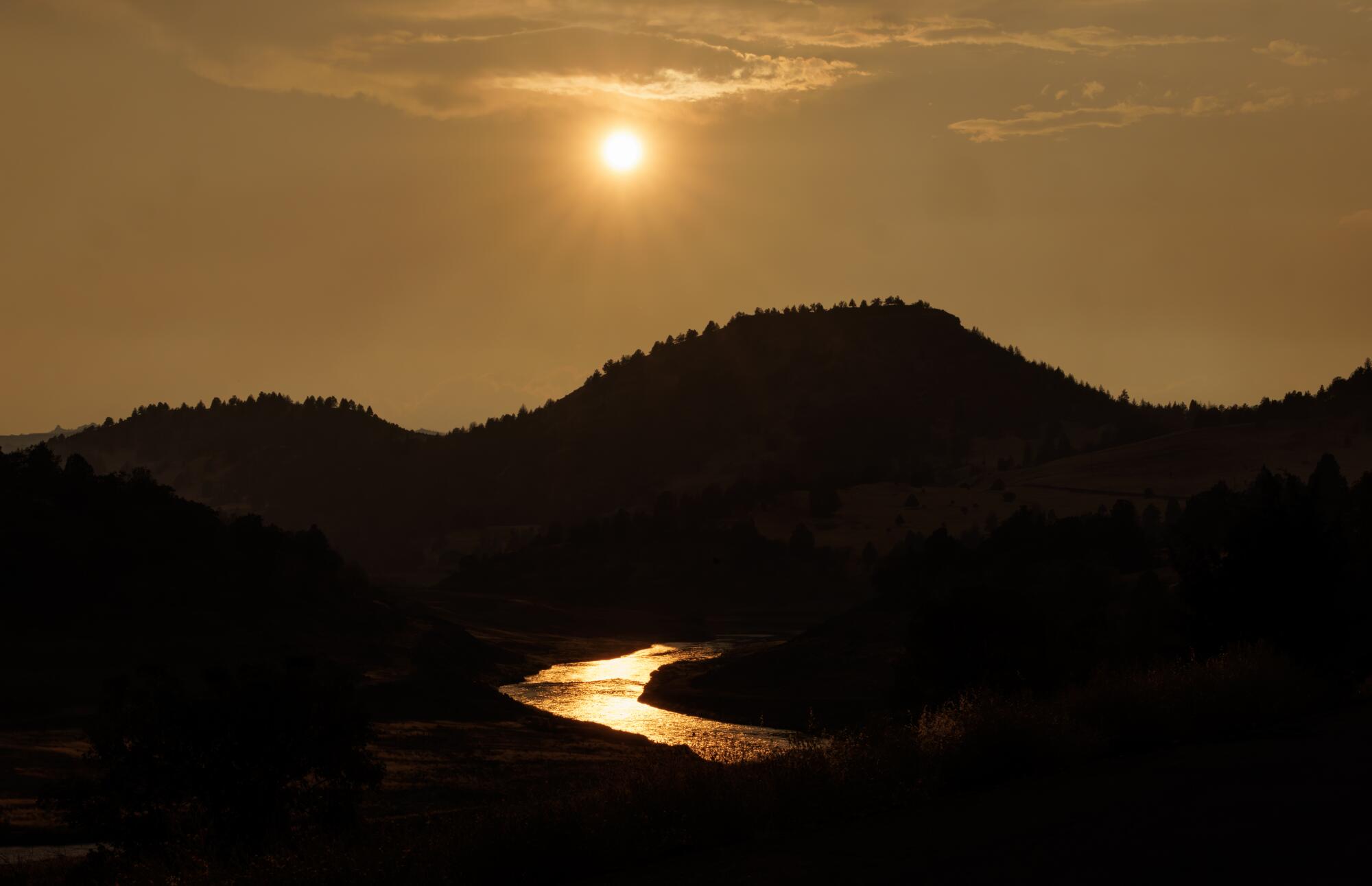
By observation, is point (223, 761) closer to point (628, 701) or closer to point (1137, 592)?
point (628, 701)

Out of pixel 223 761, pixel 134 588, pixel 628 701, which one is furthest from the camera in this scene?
pixel 134 588

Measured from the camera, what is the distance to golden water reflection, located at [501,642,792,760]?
80.8 metres

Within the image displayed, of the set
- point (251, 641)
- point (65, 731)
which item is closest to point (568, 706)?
point (251, 641)

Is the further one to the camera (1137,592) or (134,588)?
(134,588)

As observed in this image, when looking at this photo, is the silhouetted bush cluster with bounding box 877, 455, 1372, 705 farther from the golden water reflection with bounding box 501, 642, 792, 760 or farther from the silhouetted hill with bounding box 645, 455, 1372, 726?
the golden water reflection with bounding box 501, 642, 792, 760

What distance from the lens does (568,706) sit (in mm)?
97375

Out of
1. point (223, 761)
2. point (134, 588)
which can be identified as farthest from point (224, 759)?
point (134, 588)

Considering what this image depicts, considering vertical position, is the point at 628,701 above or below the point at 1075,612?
below

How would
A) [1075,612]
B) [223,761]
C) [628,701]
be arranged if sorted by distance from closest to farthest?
[223,761], [1075,612], [628,701]

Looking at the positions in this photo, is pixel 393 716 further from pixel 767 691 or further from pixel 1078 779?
pixel 1078 779

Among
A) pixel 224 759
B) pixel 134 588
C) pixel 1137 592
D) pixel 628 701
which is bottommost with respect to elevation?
pixel 628 701

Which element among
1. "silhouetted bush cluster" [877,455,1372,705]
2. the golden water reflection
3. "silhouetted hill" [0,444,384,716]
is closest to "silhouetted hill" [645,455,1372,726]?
"silhouetted bush cluster" [877,455,1372,705]

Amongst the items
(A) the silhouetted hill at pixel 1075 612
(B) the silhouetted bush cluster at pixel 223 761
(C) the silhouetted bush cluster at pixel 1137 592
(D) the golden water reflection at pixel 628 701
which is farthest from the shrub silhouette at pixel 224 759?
(D) the golden water reflection at pixel 628 701

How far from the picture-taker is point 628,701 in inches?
3967
